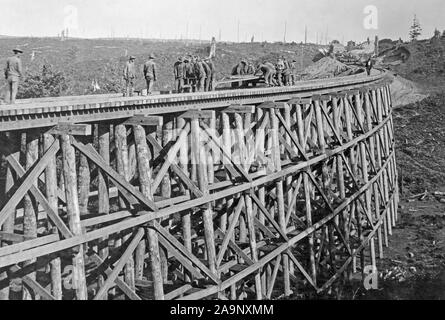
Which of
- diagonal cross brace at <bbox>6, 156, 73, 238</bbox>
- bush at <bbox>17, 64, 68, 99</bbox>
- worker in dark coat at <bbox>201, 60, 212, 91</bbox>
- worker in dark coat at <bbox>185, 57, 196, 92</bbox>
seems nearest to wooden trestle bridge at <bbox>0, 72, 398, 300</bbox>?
diagonal cross brace at <bbox>6, 156, 73, 238</bbox>

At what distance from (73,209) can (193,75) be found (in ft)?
17.5

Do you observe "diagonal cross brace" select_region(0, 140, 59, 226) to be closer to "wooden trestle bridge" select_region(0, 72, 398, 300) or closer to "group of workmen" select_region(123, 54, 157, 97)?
"wooden trestle bridge" select_region(0, 72, 398, 300)

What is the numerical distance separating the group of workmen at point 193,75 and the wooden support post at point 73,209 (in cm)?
483

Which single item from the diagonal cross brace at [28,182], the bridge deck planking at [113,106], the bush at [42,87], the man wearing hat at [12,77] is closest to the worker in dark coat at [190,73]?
the bridge deck planking at [113,106]

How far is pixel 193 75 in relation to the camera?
10328 mm

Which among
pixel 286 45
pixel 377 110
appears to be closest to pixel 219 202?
pixel 377 110

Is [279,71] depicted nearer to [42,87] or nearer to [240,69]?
[240,69]

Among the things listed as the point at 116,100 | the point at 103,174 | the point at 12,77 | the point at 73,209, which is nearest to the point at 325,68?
the point at 103,174

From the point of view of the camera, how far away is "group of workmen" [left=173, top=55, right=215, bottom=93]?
10242 mm

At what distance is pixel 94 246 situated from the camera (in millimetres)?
8031

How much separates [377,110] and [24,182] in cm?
1232

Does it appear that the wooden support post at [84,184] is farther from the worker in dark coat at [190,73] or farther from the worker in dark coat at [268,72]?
the worker in dark coat at [268,72]

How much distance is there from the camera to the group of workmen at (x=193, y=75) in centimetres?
1024
